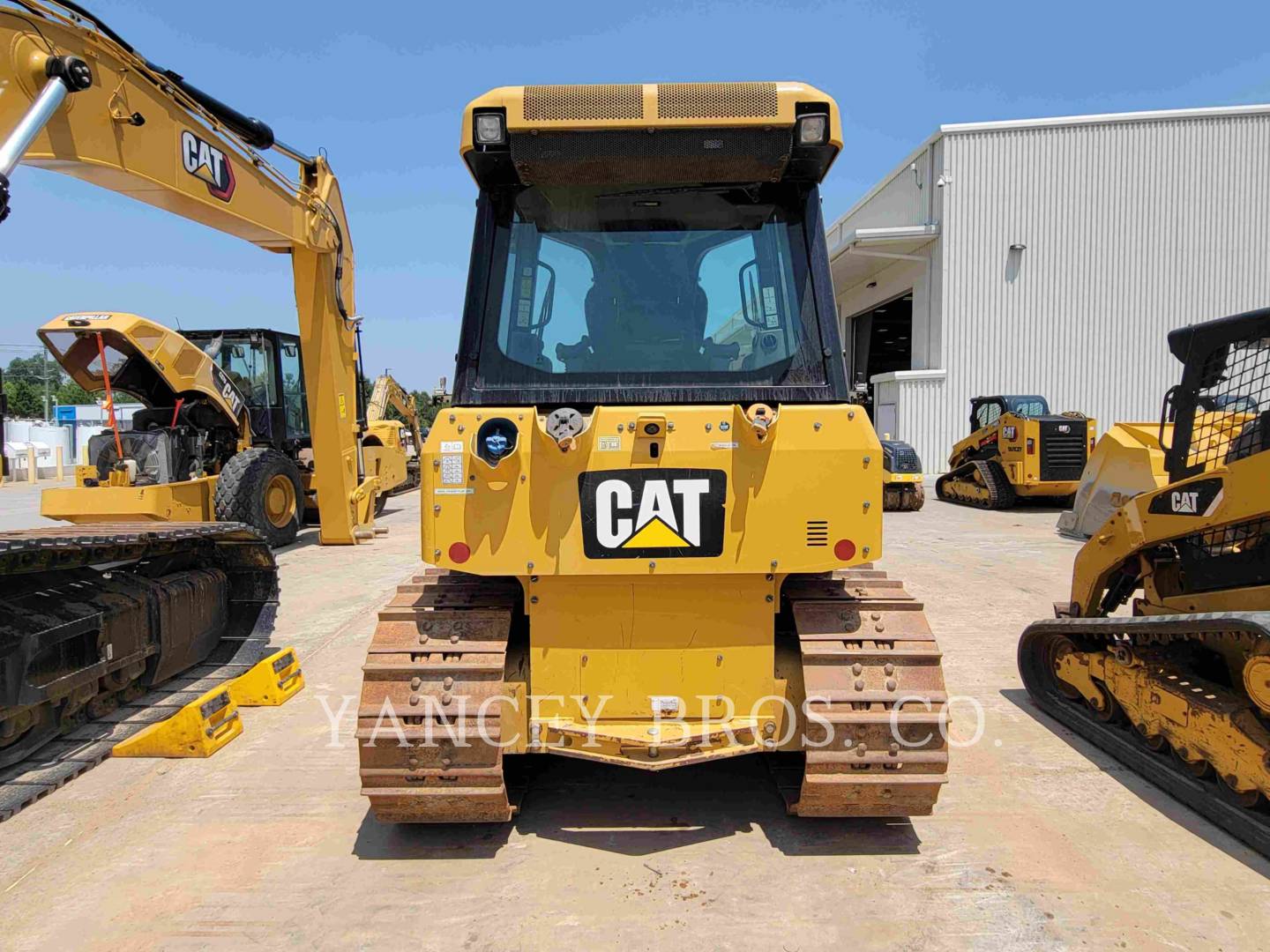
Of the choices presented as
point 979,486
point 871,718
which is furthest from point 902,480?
point 871,718

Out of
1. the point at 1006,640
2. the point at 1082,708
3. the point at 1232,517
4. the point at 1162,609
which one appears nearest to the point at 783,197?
the point at 1232,517

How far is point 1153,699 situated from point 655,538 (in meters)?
2.48

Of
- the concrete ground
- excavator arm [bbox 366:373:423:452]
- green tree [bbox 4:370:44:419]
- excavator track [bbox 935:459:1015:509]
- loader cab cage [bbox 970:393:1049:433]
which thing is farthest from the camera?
green tree [bbox 4:370:44:419]

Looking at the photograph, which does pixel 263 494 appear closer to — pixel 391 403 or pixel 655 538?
pixel 391 403

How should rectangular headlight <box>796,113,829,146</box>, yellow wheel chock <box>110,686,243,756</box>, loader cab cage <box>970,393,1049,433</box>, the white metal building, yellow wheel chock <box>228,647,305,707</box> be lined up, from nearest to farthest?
rectangular headlight <box>796,113,829,146</box> < yellow wheel chock <box>110,686,243,756</box> < yellow wheel chock <box>228,647,305,707</box> < loader cab cage <box>970,393,1049,433</box> < the white metal building

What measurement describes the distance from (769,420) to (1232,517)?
7.05 feet

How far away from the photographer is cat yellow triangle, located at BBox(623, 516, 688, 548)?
286 centimetres

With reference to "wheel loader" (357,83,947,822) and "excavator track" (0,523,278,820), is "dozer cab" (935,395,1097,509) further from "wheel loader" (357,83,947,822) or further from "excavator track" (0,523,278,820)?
"excavator track" (0,523,278,820)

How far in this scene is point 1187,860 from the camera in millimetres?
2971

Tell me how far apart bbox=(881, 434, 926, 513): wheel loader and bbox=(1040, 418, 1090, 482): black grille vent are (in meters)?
2.12

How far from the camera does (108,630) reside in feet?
13.8

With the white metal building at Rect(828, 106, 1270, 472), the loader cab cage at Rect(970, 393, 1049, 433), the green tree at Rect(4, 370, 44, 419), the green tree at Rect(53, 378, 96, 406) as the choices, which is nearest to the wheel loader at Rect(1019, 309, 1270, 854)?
the loader cab cage at Rect(970, 393, 1049, 433)

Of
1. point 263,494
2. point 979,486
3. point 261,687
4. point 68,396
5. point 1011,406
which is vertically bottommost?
point 261,687

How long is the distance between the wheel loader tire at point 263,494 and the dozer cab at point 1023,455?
39.3ft
